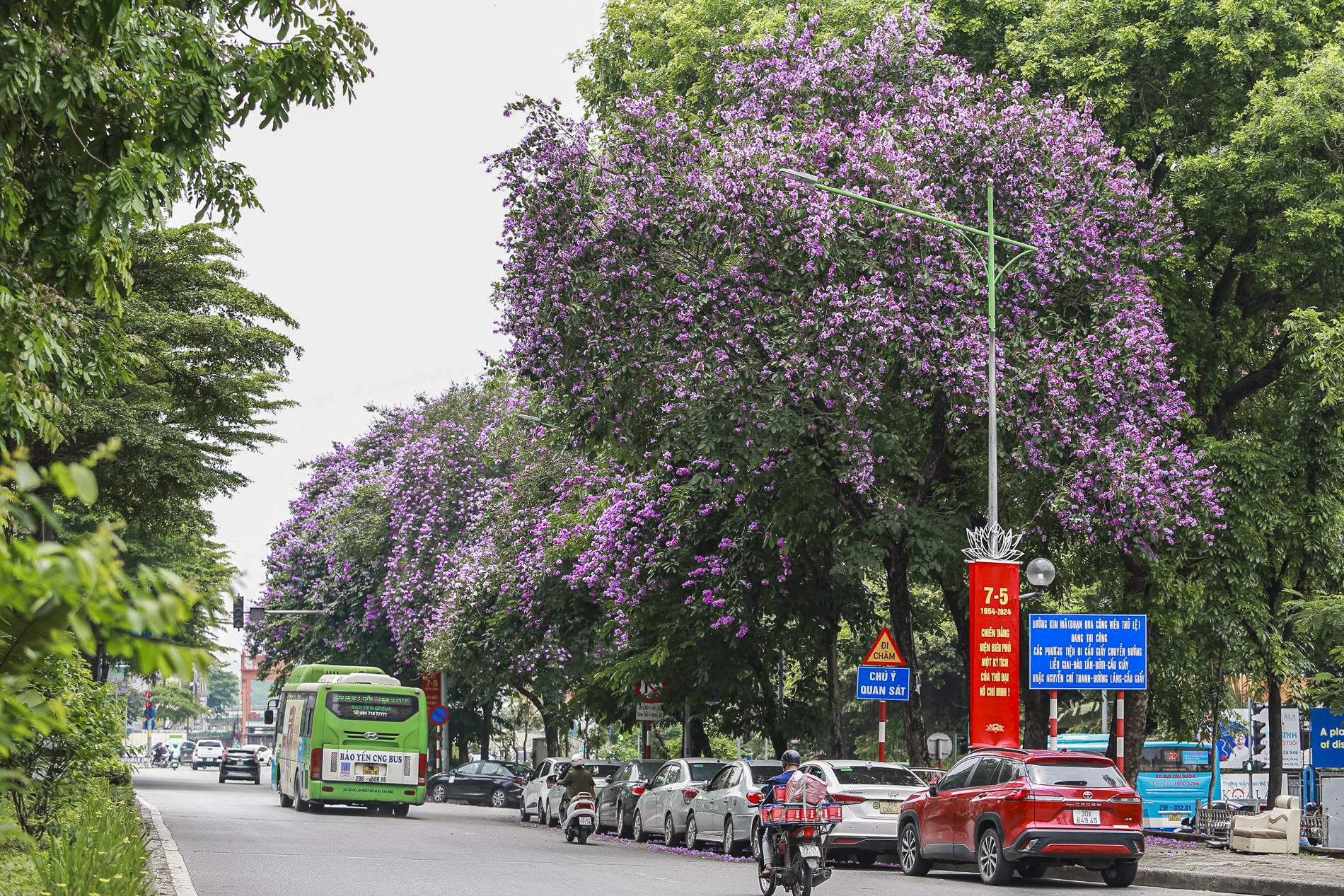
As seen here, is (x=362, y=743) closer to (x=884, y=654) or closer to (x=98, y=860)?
(x=884, y=654)

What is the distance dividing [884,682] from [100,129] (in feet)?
55.7

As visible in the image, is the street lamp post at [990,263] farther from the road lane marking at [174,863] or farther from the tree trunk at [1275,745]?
the road lane marking at [174,863]

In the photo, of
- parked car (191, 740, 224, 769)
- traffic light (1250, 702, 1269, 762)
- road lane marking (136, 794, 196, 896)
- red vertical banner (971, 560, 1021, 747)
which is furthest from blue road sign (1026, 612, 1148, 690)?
parked car (191, 740, 224, 769)

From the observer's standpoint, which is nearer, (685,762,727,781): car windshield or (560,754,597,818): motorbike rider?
(685,762,727,781): car windshield

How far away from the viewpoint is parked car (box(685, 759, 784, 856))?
22.9 m

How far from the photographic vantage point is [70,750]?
14969 mm

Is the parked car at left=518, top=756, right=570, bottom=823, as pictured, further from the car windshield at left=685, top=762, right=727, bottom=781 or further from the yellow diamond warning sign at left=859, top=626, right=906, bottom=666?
the yellow diamond warning sign at left=859, top=626, right=906, bottom=666

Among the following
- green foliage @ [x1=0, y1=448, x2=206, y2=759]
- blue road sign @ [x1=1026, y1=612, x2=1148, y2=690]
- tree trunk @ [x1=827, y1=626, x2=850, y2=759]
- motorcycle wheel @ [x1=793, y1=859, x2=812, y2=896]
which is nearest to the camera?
green foliage @ [x1=0, y1=448, x2=206, y2=759]

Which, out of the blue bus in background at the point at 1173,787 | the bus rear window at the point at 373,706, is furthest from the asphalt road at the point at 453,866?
the blue bus in background at the point at 1173,787

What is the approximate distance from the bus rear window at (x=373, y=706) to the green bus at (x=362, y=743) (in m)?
0.02

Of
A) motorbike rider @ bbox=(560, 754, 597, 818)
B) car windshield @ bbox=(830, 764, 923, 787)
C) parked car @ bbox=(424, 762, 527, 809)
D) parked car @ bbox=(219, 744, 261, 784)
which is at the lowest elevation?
parked car @ bbox=(219, 744, 261, 784)

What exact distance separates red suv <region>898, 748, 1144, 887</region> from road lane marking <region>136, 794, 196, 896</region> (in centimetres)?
899

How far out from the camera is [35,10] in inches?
372

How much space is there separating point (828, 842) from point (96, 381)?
537 inches
